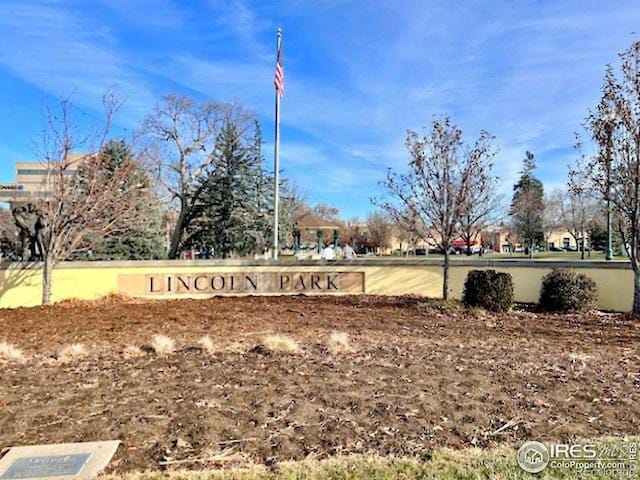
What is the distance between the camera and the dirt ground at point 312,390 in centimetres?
328

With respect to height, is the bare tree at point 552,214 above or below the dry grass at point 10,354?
above

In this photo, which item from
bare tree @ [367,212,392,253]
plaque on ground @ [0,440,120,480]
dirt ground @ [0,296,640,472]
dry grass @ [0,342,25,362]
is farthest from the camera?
bare tree @ [367,212,392,253]

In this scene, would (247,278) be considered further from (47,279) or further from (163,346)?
(163,346)

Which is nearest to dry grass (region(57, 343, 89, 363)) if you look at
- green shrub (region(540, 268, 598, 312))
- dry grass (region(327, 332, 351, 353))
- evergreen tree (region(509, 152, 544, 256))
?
dry grass (region(327, 332, 351, 353))

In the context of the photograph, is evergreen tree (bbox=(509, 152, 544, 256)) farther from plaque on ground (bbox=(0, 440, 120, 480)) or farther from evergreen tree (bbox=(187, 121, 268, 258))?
plaque on ground (bbox=(0, 440, 120, 480))

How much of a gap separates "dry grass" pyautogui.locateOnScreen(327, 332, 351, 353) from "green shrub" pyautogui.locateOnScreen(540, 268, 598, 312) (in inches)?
228

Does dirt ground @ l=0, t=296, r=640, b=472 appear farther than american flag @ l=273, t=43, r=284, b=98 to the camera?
No

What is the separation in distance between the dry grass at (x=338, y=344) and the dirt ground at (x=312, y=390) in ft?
0.35

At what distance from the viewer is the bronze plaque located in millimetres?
12312

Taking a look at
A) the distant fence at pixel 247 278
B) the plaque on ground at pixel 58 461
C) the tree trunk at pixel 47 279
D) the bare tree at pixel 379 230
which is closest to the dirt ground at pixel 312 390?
the plaque on ground at pixel 58 461

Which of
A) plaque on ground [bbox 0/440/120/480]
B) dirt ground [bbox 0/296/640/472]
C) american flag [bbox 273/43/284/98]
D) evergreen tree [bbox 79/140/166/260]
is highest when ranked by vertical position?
american flag [bbox 273/43/284/98]

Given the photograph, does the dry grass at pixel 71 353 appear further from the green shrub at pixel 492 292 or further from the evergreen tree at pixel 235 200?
the evergreen tree at pixel 235 200

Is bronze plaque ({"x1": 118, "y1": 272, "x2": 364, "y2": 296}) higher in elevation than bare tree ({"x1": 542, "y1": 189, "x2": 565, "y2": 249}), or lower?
lower

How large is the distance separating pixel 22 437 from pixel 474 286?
8348mm
